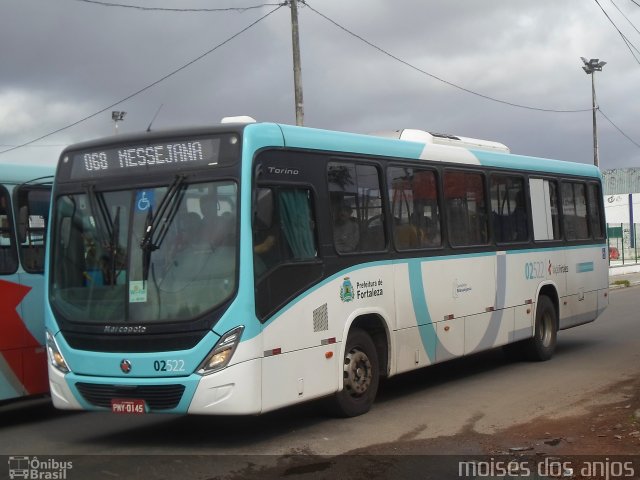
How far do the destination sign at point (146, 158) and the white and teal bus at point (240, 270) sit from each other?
0.01 m

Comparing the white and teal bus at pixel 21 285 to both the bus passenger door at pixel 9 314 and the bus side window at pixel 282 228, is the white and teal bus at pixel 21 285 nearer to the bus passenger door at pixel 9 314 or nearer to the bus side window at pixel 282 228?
the bus passenger door at pixel 9 314

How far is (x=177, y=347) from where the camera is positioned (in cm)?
791

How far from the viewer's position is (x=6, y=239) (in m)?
9.73

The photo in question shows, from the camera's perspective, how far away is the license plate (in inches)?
316

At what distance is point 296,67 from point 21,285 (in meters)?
13.5

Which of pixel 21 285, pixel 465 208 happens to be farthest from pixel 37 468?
pixel 465 208

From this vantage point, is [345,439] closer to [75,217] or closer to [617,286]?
[75,217]

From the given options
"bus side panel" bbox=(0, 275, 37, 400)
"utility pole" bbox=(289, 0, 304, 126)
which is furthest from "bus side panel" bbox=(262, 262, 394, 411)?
"utility pole" bbox=(289, 0, 304, 126)

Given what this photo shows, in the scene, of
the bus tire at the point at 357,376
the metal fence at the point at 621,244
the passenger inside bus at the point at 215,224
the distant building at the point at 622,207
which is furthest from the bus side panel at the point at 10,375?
the metal fence at the point at 621,244

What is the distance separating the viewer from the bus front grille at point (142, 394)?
7914 millimetres

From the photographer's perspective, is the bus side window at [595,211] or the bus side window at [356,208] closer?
the bus side window at [356,208]

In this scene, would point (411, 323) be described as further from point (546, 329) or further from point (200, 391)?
point (546, 329)

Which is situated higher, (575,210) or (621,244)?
(575,210)

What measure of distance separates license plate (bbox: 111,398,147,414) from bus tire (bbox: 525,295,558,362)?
7.33 m
